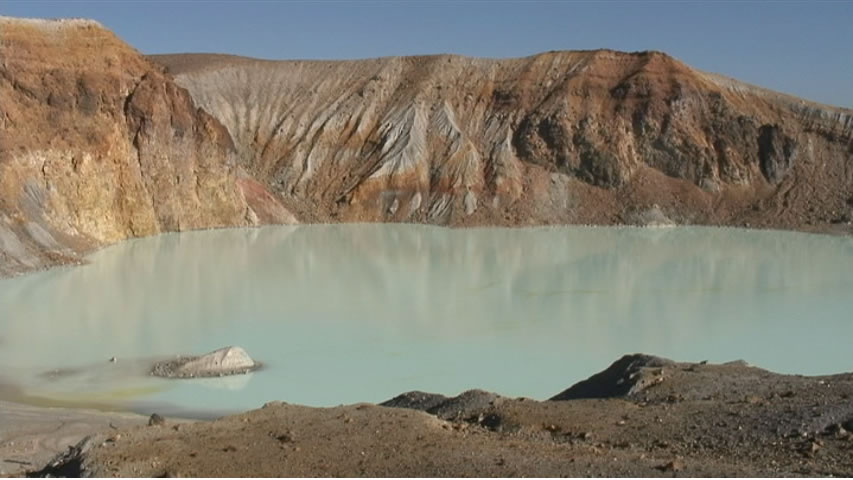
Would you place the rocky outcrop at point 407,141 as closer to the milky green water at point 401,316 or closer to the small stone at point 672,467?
the milky green water at point 401,316

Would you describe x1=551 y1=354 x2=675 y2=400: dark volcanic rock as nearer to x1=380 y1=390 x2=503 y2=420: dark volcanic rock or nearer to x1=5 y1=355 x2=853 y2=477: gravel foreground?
x1=5 y1=355 x2=853 y2=477: gravel foreground

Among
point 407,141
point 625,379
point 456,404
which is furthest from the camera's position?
point 407,141

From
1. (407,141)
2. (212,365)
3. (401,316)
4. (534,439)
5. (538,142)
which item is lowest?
(534,439)

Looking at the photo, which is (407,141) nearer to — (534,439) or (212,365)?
(212,365)

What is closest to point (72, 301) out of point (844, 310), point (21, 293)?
point (21, 293)

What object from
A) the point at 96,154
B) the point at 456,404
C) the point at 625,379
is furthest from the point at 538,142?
the point at 456,404

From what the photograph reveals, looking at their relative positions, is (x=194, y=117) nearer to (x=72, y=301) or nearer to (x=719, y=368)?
(x=72, y=301)
